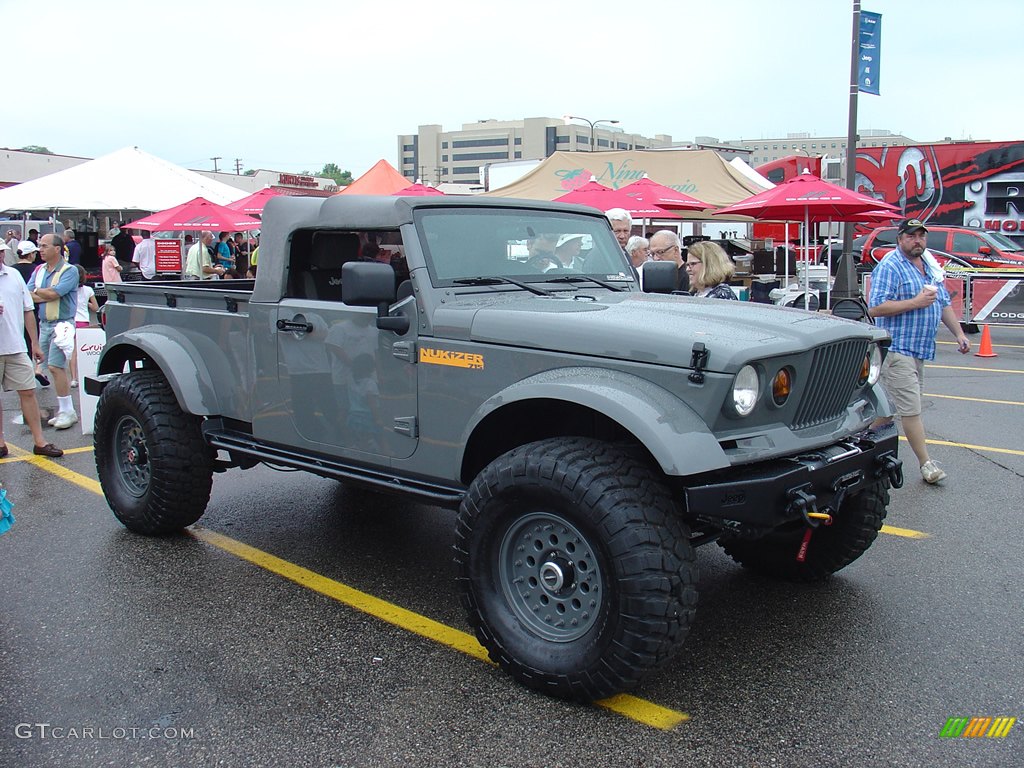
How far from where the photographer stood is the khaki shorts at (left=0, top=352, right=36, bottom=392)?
24.9 ft

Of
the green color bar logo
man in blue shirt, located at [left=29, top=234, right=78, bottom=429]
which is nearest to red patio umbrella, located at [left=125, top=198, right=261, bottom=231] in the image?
man in blue shirt, located at [left=29, top=234, right=78, bottom=429]

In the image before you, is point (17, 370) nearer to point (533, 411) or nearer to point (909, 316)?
point (533, 411)

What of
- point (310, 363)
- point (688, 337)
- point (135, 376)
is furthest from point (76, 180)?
point (688, 337)

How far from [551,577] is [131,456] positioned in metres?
3.14

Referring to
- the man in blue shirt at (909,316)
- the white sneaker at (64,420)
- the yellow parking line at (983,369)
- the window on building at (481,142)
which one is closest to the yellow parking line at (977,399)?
the yellow parking line at (983,369)

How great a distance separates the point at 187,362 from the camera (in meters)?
5.24

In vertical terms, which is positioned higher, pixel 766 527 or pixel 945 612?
pixel 766 527

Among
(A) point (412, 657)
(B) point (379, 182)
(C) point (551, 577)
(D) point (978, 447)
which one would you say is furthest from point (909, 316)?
(B) point (379, 182)

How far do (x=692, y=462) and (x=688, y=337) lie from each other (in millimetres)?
506

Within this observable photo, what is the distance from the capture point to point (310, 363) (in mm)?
4559

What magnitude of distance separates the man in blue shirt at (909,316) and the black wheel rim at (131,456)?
16.4 feet

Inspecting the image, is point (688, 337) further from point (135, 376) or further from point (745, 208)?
point (745, 208)

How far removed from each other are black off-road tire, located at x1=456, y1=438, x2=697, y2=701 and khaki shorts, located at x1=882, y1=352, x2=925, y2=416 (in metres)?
3.65

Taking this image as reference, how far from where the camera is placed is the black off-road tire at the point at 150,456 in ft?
17.1
